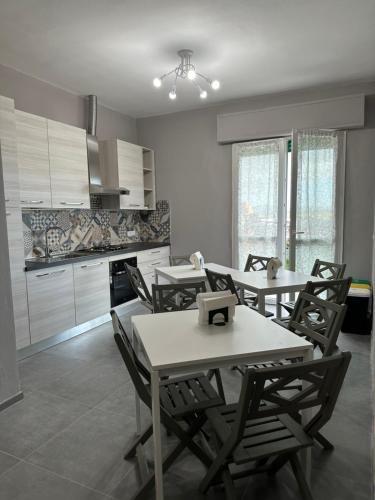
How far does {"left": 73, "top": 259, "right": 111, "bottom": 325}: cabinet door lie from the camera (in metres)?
3.75

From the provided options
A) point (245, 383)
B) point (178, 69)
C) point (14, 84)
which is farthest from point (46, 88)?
point (245, 383)

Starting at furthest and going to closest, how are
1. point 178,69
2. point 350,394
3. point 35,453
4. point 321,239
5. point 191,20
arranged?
point 321,239 → point 178,69 → point 191,20 → point 350,394 → point 35,453

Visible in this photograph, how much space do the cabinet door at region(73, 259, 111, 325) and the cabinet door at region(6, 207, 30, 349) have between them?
2.09ft

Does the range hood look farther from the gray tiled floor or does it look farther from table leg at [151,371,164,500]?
table leg at [151,371,164,500]

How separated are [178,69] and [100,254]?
218 cm

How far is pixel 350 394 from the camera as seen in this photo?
2523 millimetres

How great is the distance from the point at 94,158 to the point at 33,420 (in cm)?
307

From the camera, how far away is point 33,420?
227 cm

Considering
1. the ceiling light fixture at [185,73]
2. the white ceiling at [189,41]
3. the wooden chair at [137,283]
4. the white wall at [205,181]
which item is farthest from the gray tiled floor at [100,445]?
the white ceiling at [189,41]

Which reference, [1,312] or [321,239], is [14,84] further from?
[321,239]

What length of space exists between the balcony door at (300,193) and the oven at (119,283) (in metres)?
1.98

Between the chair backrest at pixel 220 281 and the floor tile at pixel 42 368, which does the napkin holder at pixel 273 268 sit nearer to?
the chair backrest at pixel 220 281

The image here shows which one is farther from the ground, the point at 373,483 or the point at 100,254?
the point at 100,254

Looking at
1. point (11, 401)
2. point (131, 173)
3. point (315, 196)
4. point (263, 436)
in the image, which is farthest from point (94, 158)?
point (263, 436)
